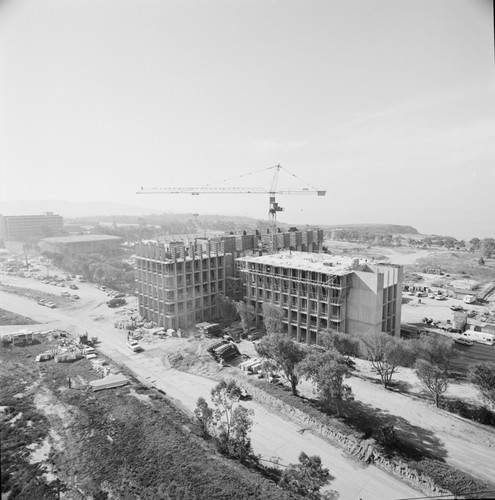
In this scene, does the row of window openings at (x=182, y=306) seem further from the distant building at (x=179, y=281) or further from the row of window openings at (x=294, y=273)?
the row of window openings at (x=294, y=273)

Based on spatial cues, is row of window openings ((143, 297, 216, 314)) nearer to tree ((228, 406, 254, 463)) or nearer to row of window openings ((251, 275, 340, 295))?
row of window openings ((251, 275, 340, 295))

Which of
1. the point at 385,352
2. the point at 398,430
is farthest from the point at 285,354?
the point at 398,430

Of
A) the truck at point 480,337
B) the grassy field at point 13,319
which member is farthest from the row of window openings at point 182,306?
the truck at point 480,337

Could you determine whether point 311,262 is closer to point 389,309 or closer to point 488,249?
point 389,309

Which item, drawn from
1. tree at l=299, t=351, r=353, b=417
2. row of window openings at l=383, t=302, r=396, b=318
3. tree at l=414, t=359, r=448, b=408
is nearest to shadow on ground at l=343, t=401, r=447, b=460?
tree at l=299, t=351, r=353, b=417

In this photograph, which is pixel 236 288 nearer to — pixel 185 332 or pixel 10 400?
pixel 185 332
